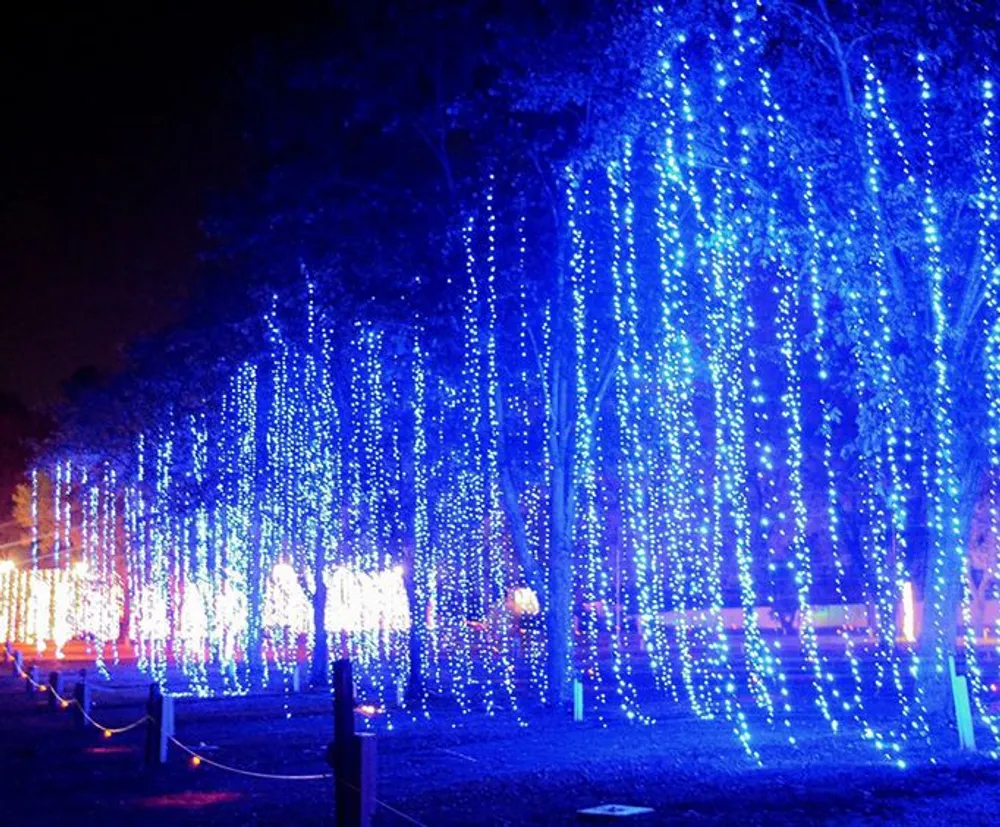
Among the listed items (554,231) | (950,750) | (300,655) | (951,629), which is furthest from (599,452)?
(300,655)

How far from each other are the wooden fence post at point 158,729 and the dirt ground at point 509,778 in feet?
0.78

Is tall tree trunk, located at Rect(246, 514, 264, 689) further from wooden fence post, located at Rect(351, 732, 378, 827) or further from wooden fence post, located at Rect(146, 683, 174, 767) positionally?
wooden fence post, located at Rect(351, 732, 378, 827)

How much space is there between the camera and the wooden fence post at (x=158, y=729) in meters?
15.6

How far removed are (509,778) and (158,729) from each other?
480 cm

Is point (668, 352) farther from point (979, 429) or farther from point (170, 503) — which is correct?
point (170, 503)

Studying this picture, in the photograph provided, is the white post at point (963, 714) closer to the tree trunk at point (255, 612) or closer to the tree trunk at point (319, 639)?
the tree trunk at point (319, 639)

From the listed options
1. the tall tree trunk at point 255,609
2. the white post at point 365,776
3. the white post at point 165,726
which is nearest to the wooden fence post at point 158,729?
the white post at point 165,726

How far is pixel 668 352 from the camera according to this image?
2062 centimetres

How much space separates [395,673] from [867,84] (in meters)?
22.2

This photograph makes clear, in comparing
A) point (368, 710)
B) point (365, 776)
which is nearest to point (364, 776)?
point (365, 776)

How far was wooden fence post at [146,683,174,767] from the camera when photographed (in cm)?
1565

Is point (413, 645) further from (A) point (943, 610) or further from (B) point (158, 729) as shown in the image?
(A) point (943, 610)

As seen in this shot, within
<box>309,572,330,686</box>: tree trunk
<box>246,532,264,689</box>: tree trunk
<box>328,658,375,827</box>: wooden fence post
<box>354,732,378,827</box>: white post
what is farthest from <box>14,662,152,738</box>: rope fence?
<box>354,732,378,827</box>: white post

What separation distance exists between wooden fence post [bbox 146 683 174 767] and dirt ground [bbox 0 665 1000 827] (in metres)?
0.24
